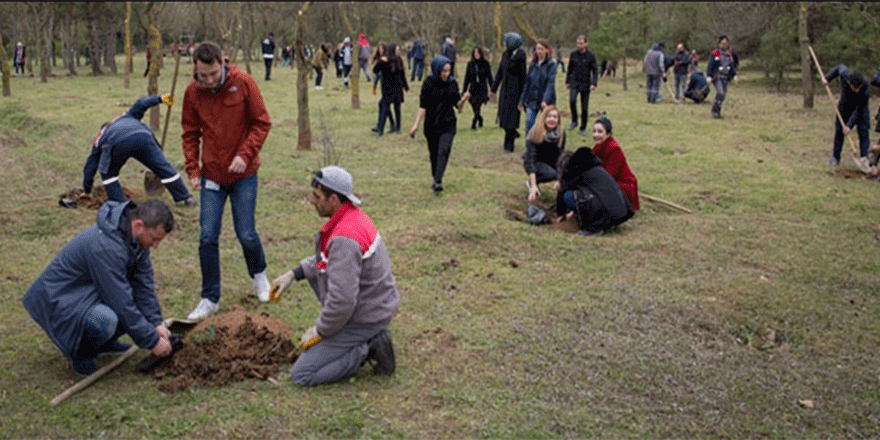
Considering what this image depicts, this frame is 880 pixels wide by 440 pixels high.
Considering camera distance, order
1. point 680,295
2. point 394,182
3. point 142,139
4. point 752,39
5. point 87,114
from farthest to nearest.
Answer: point 752,39 → point 87,114 → point 394,182 → point 142,139 → point 680,295

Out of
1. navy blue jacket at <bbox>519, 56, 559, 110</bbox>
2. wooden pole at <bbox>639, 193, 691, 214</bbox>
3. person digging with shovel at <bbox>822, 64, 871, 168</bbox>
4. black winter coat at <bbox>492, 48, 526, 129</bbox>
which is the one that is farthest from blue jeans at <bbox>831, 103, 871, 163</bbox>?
black winter coat at <bbox>492, 48, 526, 129</bbox>

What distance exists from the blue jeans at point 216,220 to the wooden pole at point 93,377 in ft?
3.06

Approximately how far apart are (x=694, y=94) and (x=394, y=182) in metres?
13.5

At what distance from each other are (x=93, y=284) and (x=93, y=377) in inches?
22.2

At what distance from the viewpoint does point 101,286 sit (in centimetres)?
470

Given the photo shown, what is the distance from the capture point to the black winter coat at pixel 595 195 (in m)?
8.76

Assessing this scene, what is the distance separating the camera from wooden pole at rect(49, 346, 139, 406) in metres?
4.63

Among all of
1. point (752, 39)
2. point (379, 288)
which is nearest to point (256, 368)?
point (379, 288)

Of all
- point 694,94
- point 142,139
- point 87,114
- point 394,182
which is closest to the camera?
point 142,139

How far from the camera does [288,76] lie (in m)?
33.5

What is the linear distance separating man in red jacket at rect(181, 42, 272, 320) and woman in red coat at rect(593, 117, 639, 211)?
4.47 meters

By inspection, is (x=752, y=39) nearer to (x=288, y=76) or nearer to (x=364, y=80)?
(x=364, y=80)

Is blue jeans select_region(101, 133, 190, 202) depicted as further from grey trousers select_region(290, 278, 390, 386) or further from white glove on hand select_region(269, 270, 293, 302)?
grey trousers select_region(290, 278, 390, 386)

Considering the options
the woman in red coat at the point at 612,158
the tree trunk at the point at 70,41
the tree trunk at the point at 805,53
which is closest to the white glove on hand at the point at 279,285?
the woman in red coat at the point at 612,158
